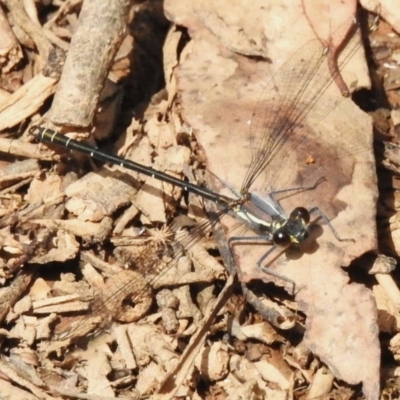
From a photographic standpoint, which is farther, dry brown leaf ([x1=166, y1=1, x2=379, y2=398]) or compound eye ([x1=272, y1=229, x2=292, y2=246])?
compound eye ([x1=272, y1=229, x2=292, y2=246])

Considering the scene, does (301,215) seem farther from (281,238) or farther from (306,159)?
(306,159)

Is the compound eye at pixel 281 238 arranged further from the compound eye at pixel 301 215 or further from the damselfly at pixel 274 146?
the compound eye at pixel 301 215

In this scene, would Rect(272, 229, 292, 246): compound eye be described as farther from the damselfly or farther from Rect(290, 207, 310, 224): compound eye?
Rect(290, 207, 310, 224): compound eye

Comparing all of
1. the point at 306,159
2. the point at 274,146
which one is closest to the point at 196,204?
the point at 274,146

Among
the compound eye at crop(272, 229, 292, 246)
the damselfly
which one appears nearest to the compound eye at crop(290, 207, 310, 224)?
the damselfly

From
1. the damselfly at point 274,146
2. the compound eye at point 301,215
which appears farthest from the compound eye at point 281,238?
the compound eye at point 301,215

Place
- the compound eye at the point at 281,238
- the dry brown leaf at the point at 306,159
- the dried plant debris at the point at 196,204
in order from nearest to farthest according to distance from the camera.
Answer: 1. the dry brown leaf at the point at 306,159
2. the dried plant debris at the point at 196,204
3. the compound eye at the point at 281,238
